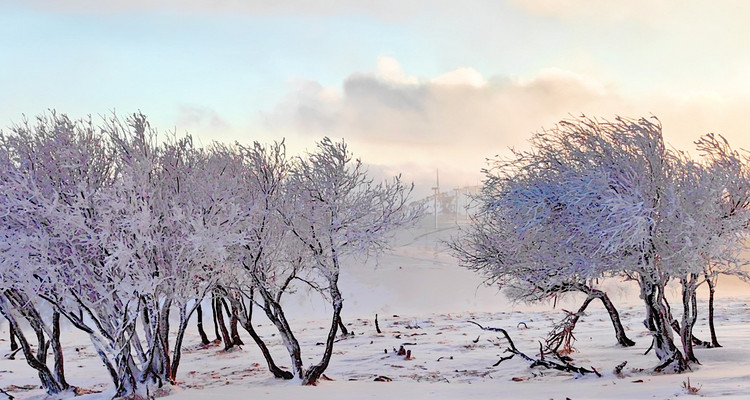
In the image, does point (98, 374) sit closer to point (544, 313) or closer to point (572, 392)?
point (572, 392)

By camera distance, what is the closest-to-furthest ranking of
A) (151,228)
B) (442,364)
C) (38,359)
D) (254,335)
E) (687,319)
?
(151,228) → (687,319) → (38,359) → (254,335) → (442,364)

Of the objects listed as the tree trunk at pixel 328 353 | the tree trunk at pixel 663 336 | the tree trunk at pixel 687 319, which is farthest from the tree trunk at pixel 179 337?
the tree trunk at pixel 687 319

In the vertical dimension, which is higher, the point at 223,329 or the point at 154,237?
the point at 154,237

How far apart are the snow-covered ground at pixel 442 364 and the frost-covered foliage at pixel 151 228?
6.73 ft

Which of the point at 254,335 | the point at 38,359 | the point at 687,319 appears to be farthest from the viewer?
the point at 254,335

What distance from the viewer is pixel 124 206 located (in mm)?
14523

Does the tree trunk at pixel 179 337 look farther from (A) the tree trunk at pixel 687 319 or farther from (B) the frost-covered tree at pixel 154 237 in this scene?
(A) the tree trunk at pixel 687 319

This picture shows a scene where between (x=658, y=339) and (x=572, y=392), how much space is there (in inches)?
173

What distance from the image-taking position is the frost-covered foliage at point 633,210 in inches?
669

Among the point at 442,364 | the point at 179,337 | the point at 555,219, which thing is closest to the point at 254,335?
the point at 179,337

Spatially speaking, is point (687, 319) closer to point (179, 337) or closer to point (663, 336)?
point (663, 336)

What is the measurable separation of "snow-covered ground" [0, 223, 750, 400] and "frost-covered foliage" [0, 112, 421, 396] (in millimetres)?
2051

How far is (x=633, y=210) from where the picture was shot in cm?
1639

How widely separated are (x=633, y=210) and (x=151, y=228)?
36.2ft
